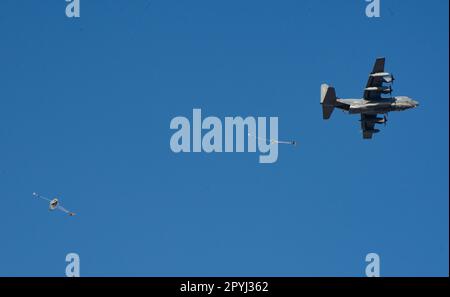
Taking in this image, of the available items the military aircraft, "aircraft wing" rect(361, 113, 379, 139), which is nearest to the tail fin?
the military aircraft

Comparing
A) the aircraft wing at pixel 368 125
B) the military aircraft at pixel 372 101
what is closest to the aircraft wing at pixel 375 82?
the military aircraft at pixel 372 101

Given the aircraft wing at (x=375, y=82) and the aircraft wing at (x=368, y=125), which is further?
the aircraft wing at (x=368, y=125)

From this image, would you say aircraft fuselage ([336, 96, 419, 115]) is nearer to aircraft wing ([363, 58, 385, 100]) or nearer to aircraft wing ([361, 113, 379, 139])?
aircraft wing ([363, 58, 385, 100])

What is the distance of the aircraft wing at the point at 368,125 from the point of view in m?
99.6

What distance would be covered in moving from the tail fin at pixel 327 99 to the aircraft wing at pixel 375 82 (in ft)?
14.5

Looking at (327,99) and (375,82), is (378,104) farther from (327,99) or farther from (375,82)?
(327,99)

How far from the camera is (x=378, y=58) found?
296 ft

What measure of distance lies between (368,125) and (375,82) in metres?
9.16

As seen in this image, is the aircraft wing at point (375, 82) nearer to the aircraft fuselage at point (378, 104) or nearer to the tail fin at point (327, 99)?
the aircraft fuselage at point (378, 104)

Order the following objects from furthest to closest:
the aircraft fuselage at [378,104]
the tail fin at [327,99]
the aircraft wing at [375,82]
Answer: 1. the aircraft fuselage at [378,104]
2. the tail fin at [327,99]
3. the aircraft wing at [375,82]
